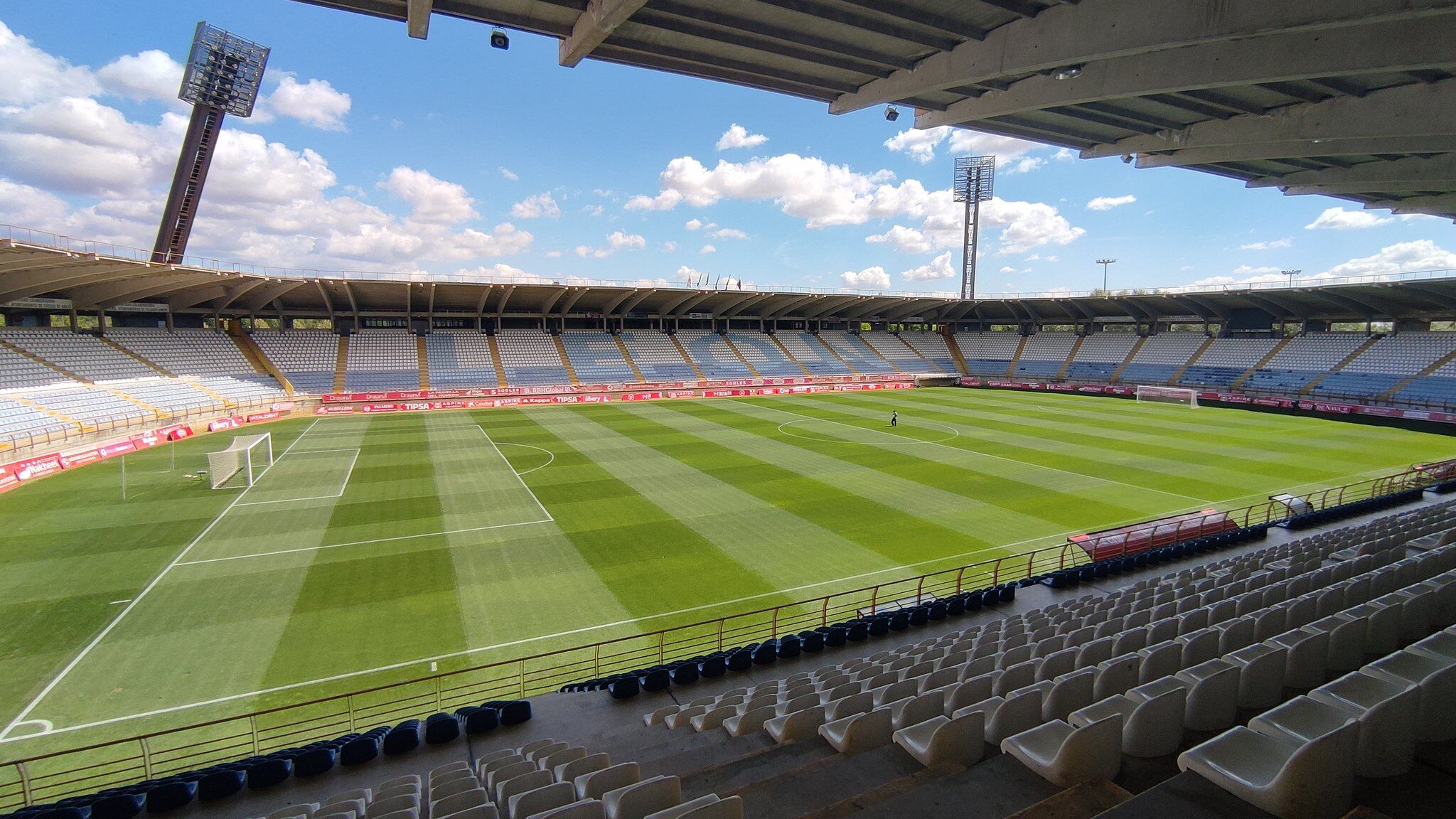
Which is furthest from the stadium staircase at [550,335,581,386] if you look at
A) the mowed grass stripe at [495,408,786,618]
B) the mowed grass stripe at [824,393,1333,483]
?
the mowed grass stripe at [495,408,786,618]

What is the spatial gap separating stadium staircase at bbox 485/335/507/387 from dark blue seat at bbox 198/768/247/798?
43461 mm

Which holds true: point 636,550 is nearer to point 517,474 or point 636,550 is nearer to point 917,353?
point 517,474

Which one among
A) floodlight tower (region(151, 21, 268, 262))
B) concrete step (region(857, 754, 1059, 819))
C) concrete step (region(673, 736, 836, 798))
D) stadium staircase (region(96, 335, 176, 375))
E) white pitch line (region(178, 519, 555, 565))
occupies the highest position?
floodlight tower (region(151, 21, 268, 262))

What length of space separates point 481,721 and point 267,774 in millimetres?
2082

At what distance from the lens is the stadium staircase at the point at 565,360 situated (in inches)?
1996

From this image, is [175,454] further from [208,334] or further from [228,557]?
[208,334]

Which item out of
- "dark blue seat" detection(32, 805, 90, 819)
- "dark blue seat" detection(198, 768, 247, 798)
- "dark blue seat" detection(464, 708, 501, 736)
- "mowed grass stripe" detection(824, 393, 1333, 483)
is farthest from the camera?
"mowed grass stripe" detection(824, 393, 1333, 483)

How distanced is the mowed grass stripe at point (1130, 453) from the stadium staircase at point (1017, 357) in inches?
1021

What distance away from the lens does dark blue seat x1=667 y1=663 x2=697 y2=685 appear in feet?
28.5

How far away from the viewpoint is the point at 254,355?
43.7 meters

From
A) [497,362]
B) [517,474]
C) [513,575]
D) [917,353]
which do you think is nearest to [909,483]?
[513,575]

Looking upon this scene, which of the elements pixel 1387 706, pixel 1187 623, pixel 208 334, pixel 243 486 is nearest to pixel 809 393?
pixel 243 486

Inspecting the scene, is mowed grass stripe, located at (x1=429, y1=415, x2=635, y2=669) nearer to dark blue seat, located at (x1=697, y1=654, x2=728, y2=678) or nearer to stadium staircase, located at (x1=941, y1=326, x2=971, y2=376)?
dark blue seat, located at (x1=697, y1=654, x2=728, y2=678)

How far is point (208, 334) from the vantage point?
4306cm
